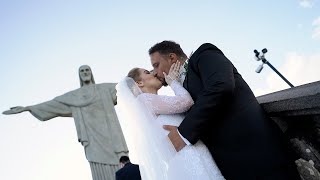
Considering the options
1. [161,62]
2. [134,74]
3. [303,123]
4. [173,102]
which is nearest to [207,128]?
[173,102]

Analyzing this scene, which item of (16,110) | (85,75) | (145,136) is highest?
(145,136)

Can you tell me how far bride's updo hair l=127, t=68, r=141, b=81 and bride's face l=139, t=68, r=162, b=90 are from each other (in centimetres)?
5

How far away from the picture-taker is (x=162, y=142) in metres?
2.17

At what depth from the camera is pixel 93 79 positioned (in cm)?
879

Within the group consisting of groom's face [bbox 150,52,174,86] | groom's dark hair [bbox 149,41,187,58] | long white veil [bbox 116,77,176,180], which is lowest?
long white veil [bbox 116,77,176,180]

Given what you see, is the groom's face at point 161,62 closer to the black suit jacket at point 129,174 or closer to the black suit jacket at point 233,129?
the black suit jacket at point 233,129

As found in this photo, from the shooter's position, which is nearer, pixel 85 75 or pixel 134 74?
pixel 134 74

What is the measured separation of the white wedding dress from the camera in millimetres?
1936

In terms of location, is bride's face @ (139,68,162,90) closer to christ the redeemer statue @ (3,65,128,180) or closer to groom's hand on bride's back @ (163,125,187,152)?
groom's hand on bride's back @ (163,125,187,152)

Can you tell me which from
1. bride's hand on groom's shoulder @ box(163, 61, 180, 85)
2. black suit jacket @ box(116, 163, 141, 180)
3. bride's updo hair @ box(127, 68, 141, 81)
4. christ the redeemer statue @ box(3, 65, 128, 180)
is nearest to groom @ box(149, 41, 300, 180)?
bride's hand on groom's shoulder @ box(163, 61, 180, 85)

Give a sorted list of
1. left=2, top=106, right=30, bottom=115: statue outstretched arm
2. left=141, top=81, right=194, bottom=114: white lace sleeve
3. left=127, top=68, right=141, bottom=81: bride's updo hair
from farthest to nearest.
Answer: left=2, top=106, right=30, bottom=115: statue outstretched arm → left=127, top=68, right=141, bottom=81: bride's updo hair → left=141, top=81, right=194, bottom=114: white lace sleeve

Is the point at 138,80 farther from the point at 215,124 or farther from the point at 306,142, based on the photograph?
the point at 306,142

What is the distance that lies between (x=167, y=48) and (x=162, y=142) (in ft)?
2.27

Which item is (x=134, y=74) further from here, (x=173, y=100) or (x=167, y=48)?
(x=173, y=100)
